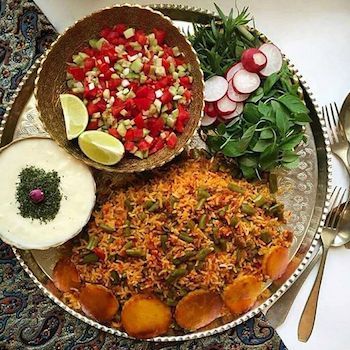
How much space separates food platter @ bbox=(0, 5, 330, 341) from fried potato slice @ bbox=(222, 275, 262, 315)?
0.04m

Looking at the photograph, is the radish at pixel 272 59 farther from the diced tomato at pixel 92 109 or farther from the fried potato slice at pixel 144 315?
the fried potato slice at pixel 144 315

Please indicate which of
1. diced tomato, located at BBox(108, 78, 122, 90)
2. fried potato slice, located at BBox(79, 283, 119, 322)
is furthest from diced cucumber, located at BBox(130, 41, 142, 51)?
fried potato slice, located at BBox(79, 283, 119, 322)

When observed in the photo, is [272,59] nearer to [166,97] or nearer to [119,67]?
[166,97]

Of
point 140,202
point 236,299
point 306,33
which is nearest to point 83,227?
point 140,202

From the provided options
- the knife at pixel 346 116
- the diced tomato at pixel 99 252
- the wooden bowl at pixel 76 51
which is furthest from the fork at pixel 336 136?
the diced tomato at pixel 99 252

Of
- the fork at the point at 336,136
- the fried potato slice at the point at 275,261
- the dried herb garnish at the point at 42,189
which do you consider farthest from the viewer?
the fork at the point at 336,136

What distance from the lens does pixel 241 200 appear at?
180 centimetres

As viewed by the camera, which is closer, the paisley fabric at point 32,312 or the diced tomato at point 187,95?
the diced tomato at point 187,95

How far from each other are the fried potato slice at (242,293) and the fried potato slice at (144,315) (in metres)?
0.18

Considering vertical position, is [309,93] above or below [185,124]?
above

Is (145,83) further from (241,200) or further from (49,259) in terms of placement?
(49,259)

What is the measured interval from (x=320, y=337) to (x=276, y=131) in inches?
26.5

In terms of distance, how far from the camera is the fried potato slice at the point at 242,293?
72.5 inches

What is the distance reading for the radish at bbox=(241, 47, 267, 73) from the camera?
1.79 meters
